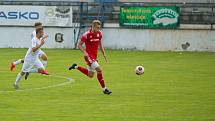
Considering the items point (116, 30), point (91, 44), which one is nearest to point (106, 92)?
point (91, 44)

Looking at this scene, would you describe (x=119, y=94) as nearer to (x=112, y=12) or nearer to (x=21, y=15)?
(x=21, y=15)

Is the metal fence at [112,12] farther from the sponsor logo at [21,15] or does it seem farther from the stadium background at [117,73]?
the sponsor logo at [21,15]

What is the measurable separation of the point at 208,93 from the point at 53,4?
79.9 feet

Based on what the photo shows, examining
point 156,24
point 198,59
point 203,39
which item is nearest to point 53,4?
point 156,24

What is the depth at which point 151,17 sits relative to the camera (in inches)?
1658

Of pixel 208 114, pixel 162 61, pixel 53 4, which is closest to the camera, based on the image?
pixel 208 114

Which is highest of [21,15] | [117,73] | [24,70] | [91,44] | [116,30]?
[91,44]

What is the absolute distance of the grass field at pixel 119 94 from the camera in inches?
647

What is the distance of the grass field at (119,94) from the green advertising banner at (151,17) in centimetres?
821

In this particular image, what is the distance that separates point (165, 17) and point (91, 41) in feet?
68.3

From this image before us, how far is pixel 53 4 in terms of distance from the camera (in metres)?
44.1

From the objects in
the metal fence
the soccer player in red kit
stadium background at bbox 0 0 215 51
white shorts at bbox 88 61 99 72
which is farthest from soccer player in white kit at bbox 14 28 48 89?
the metal fence

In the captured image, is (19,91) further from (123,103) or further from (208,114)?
(208,114)

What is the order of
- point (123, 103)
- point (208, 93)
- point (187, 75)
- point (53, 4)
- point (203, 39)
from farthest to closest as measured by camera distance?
point (53, 4)
point (203, 39)
point (187, 75)
point (208, 93)
point (123, 103)
